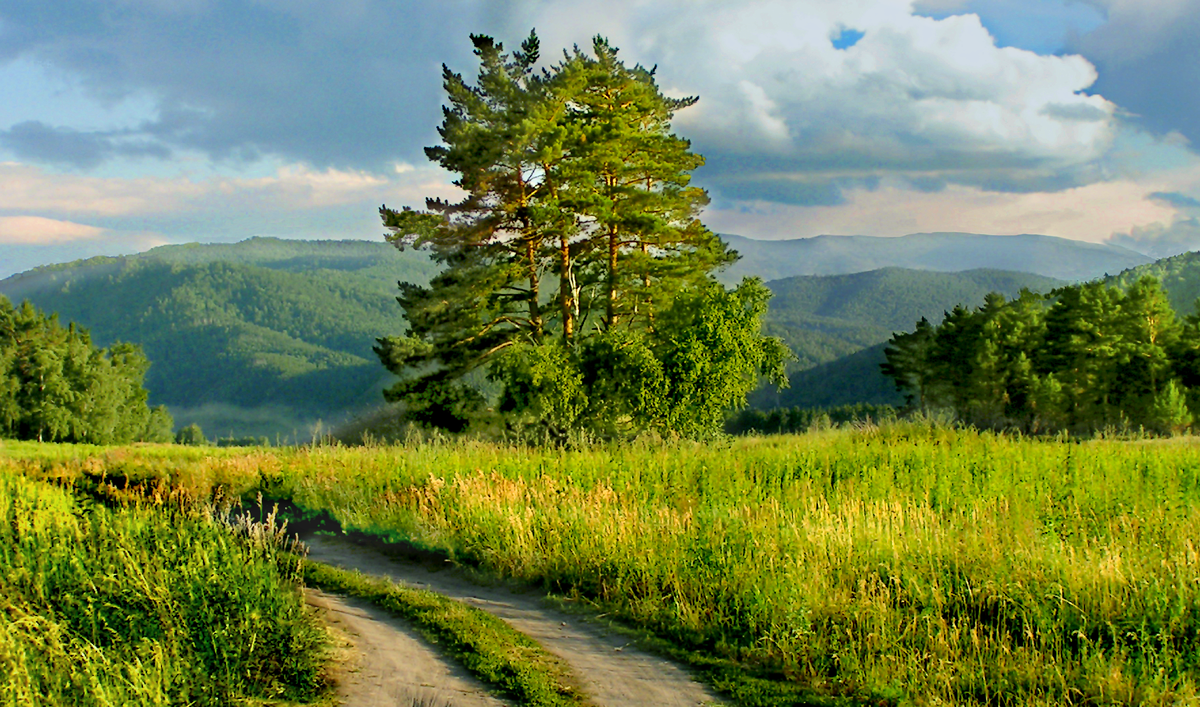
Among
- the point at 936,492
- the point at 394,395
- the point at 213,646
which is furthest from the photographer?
the point at 394,395

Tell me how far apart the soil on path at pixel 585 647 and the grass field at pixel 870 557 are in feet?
1.05

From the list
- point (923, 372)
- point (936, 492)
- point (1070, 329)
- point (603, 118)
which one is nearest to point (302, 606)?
point (936, 492)

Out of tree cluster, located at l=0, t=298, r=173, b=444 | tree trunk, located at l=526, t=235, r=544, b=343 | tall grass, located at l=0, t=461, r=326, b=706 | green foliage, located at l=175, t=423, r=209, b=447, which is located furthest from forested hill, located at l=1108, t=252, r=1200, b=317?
tall grass, located at l=0, t=461, r=326, b=706

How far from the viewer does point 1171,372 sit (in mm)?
56625

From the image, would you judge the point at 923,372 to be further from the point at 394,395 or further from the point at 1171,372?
the point at 394,395

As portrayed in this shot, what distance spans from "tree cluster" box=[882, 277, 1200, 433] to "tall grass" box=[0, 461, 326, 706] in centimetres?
5387

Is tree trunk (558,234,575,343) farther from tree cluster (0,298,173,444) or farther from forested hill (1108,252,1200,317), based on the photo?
forested hill (1108,252,1200,317)

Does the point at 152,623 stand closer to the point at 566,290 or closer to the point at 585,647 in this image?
the point at 585,647

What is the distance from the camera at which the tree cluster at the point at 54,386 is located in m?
74.4

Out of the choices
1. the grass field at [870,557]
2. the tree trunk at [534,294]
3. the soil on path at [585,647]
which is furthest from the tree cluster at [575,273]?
the soil on path at [585,647]

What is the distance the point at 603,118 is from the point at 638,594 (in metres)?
25.7

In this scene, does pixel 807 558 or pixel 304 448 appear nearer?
pixel 807 558

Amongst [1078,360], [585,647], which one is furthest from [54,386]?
[1078,360]

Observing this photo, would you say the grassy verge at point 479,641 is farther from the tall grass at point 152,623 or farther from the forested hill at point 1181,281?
the forested hill at point 1181,281
